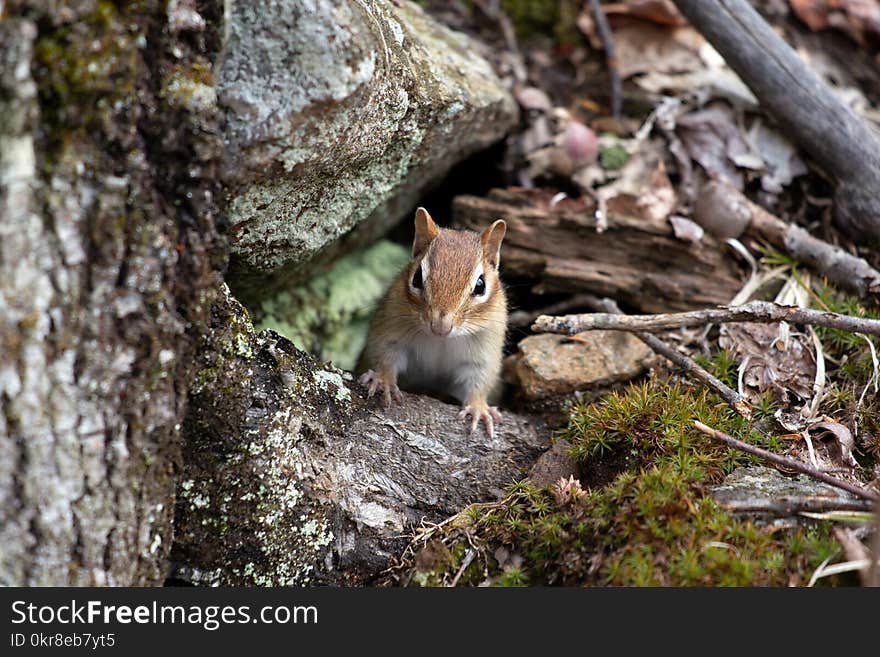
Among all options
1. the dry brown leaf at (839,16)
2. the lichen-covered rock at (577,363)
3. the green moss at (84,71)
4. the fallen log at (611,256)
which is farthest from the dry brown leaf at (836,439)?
the dry brown leaf at (839,16)

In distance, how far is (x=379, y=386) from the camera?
420 cm

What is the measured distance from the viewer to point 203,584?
3.26 meters

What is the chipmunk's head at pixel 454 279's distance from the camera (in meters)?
4.18

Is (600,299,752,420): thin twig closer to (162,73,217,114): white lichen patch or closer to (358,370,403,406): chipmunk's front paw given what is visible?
(358,370,403,406): chipmunk's front paw

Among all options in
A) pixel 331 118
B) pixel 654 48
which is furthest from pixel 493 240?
pixel 654 48

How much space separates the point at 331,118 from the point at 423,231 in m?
1.48

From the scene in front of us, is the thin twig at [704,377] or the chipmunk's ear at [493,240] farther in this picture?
the chipmunk's ear at [493,240]

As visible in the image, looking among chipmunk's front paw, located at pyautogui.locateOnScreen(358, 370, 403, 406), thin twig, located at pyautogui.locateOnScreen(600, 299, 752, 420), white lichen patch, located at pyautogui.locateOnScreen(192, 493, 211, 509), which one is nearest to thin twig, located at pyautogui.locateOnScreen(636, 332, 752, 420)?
thin twig, located at pyautogui.locateOnScreen(600, 299, 752, 420)

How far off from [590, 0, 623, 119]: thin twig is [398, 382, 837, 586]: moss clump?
290 cm

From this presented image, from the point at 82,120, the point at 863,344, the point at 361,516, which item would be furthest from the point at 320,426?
the point at 863,344

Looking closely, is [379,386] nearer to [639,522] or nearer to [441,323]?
[441,323]

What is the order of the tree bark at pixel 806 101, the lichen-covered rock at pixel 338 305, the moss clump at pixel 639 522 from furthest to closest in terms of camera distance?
the lichen-covered rock at pixel 338 305 → the tree bark at pixel 806 101 → the moss clump at pixel 639 522

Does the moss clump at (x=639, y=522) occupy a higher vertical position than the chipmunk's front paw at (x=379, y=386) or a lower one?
higher

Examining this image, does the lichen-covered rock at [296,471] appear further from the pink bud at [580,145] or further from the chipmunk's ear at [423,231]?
the pink bud at [580,145]
